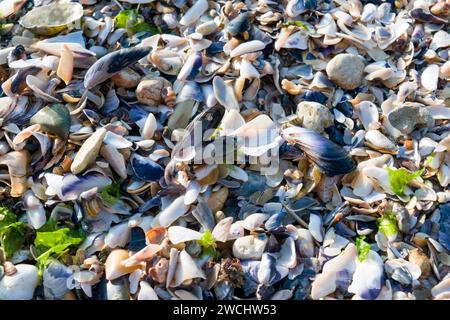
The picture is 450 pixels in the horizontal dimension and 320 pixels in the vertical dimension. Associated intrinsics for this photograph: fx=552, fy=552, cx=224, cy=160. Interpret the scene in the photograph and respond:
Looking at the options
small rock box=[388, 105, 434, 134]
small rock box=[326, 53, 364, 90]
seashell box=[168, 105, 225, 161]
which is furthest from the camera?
small rock box=[326, 53, 364, 90]

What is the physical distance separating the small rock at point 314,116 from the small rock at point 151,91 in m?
0.53

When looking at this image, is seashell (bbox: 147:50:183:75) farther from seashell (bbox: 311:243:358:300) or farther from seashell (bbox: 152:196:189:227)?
seashell (bbox: 311:243:358:300)

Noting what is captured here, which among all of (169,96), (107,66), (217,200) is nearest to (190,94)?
(169,96)

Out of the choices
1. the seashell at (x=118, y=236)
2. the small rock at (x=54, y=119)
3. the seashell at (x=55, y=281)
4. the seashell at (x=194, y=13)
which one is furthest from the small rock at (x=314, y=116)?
the seashell at (x=55, y=281)

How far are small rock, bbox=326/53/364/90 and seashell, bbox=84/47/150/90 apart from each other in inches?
30.8

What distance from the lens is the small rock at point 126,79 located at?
2154 millimetres

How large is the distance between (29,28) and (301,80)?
3.77 ft

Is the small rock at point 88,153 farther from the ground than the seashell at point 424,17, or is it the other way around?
the seashell at point 424,17

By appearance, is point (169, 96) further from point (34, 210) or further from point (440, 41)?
point (440, 41)

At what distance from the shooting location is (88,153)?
1.95m

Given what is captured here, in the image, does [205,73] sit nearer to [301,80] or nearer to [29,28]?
[301,80]

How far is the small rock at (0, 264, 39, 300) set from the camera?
71.2 inches

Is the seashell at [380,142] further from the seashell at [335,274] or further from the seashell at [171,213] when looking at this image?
the seashell at [171,213]

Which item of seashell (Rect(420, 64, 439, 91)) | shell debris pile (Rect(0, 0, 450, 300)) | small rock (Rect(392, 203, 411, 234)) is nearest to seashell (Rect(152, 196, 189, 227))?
shell debris pile (Rect(0, 0, 450, 300))
